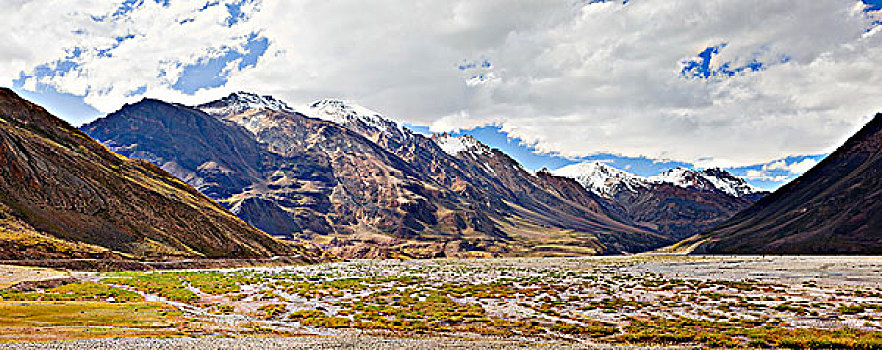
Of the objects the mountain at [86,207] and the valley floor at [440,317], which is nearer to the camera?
the valley floor at [440,317]

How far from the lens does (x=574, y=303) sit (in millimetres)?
48969

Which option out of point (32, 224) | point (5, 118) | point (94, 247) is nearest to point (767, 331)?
point (94, 247)

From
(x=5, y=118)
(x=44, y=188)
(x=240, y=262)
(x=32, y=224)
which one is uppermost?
(x=5, y=118)

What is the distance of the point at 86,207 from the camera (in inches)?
4250

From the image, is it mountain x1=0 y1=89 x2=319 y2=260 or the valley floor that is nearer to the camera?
the valley floor

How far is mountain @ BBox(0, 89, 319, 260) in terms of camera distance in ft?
301

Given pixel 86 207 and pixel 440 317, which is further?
pixel 86 207

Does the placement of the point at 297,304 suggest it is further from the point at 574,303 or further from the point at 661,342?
the point at 661,342

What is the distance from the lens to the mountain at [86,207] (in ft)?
301

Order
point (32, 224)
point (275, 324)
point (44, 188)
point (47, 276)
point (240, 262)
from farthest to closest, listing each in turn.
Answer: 1. point (240, 262)
2. point (44, 188)
3. point (32, 224)
4. point (47, 276)
5. point (275, 324)

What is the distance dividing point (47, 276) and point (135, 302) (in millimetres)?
27953

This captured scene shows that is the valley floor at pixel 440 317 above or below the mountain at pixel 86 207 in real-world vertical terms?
below

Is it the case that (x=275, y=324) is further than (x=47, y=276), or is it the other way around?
(x=47, y=276)

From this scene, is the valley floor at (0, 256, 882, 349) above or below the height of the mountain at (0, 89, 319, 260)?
below
